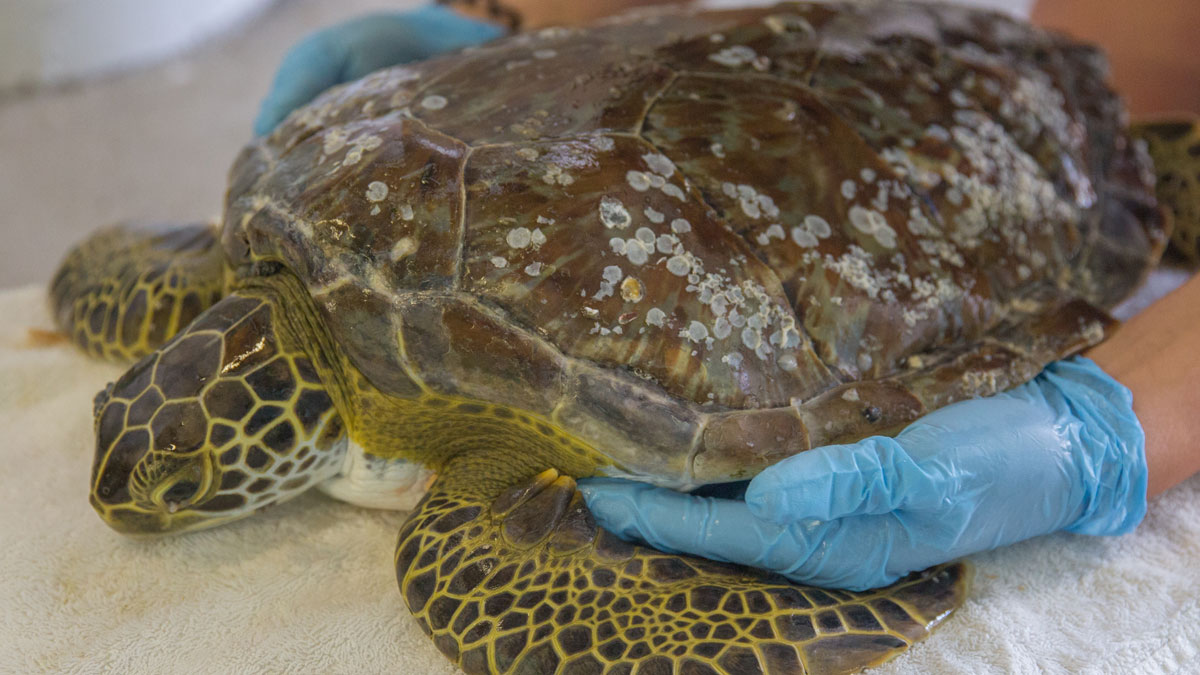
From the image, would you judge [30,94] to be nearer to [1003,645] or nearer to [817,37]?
[817,37]

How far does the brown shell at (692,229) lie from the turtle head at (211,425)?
9 centimetres

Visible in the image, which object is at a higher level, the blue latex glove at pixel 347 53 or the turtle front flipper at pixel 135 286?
the blue latex glove at pixel 347 53

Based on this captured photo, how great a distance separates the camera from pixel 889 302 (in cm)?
104

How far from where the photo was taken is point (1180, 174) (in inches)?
62.1

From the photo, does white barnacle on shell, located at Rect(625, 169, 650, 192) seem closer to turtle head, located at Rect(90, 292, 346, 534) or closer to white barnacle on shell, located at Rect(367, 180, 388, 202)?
white barnacle on shell, located at Rect(367, 180, 388, 202)

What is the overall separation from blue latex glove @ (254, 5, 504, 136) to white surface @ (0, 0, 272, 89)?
64.8 inches

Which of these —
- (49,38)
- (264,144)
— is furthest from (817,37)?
(49,38)

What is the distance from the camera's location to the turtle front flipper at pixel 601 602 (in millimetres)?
853

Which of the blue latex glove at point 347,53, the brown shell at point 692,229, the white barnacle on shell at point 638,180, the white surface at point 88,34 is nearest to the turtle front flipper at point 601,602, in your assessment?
the brown shell at point 692,229

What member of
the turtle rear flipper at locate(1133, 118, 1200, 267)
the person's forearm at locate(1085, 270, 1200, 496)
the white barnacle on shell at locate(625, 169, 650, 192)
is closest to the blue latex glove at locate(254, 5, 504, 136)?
the white barnacle on shell at locate(625, 169, 650, 192)

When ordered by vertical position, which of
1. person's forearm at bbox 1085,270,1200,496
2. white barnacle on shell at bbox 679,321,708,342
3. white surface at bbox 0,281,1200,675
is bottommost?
Answer: white surface at bbox 0,281,1200,675

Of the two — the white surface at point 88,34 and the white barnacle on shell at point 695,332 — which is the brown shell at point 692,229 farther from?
the white surface at point 88,34

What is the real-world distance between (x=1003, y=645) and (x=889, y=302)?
1.35ft

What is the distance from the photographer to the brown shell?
92 centimetres
